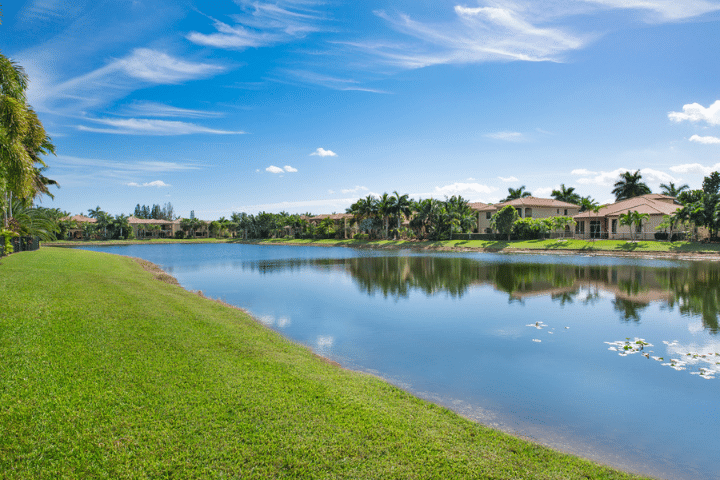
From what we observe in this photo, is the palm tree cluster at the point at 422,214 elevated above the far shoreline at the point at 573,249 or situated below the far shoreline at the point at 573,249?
above

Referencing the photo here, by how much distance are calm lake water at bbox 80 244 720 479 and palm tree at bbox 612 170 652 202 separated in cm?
6527

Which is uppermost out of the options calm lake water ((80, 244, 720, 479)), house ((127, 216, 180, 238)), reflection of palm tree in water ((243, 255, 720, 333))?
house ((127, 216, 180, 238))

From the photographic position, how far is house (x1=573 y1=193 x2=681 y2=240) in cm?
5572

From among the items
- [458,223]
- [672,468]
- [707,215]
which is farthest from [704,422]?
[458,223]

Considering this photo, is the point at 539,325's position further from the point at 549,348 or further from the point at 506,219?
the point at 506,219

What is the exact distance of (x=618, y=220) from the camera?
5844cm

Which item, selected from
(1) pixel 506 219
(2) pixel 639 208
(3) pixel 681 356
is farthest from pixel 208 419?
(2) pixel 639 208

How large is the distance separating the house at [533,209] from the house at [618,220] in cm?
331

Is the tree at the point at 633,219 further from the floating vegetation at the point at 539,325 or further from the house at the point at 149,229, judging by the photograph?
the house at the point at 149,229

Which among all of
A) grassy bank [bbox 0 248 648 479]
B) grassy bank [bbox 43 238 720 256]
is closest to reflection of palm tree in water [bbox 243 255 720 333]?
grassy bank [bbox 43 238 720 256]

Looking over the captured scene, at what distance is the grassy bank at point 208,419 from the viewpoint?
17.5ft

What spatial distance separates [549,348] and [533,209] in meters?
63.1

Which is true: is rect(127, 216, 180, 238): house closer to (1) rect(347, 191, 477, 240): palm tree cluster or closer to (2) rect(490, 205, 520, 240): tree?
(1) rect(347, 191, 477, 240): palm tree cluster

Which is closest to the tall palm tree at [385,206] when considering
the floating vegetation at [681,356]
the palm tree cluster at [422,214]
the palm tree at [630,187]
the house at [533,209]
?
the palm tree cluster at [422,214]
